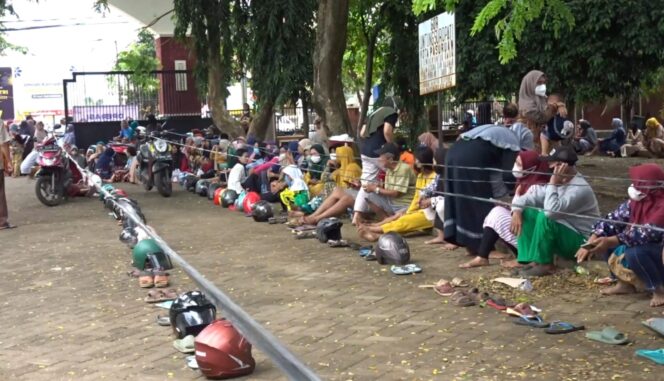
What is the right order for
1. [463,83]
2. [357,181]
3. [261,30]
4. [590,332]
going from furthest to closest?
[261,30] → [463,83] → [357,181] → [590,332]

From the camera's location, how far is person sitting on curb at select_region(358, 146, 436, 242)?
10.8 m

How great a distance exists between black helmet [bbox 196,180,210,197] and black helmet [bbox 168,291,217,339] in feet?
35.6

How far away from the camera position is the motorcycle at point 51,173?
16.1 metres

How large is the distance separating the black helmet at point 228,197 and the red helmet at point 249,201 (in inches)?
28.6

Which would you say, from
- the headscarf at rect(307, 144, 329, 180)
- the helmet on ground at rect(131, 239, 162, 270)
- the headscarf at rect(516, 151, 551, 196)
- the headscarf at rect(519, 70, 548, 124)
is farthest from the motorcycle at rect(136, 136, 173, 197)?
Answer: the headscarf at rect(516, 151, 551, 196)

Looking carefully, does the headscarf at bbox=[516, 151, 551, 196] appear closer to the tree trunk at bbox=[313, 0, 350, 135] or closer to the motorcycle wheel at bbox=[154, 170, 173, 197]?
the tree trunk at bbox=[313, 0, 350, 135]

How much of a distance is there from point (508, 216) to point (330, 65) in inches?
279

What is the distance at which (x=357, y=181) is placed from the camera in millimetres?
12453

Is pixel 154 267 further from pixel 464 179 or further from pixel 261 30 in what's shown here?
pixel 261 30

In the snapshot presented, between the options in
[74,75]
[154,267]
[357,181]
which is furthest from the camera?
[74,75]

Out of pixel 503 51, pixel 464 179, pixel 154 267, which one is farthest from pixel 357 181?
Result: pixel 503 51

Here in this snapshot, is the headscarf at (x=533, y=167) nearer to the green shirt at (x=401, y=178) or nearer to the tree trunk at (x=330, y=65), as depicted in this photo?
the green shirt at (x=401, y=178)

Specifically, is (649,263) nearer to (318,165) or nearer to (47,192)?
(318,165)

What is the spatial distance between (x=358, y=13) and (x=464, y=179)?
46.3 ft
